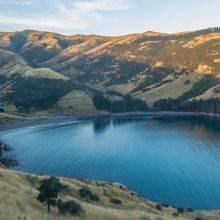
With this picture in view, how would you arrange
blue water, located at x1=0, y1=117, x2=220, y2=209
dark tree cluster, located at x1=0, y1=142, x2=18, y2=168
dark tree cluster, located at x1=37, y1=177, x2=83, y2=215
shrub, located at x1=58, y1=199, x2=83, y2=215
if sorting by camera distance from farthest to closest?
dark tree cluster, located at x1=0, y1=142, x2=18, y2=168 < blue water, located at x1=0, y1=117, x2=220, y2=209 < dark tree cluster, located at x1=37, y1=177, x2=83, y2=215 < shrub, located at x1=58, y1=199, x2=83, y2=215

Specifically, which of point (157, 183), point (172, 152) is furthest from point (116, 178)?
point (172, 152)

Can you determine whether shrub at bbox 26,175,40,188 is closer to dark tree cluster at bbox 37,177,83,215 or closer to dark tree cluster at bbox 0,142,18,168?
dark tree cluster at bbox 37,177,83,215

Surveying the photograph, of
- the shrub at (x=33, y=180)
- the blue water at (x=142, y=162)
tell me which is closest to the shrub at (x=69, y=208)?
the shrub at (x=33, y=180)

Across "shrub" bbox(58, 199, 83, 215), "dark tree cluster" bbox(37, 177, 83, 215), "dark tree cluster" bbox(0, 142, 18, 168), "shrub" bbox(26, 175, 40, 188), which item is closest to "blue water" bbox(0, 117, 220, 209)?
"dark tree cluster" bbox(0, 142, 18, 168)

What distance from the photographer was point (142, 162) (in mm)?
152375

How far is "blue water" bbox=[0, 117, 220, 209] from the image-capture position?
117 meters

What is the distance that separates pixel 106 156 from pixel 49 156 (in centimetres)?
2205

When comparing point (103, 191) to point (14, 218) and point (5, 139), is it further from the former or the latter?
point (5, 139)

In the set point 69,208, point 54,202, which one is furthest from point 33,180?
point 69,208

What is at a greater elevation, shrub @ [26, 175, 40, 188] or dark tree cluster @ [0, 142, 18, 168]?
shrub @ [26, 175, 40, 188]

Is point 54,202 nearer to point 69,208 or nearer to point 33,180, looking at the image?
point 69,208

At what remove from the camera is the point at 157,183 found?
12494cm

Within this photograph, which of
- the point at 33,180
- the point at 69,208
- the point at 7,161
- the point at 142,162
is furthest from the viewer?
the point at 142,162

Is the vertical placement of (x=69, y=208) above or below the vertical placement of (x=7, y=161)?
above
